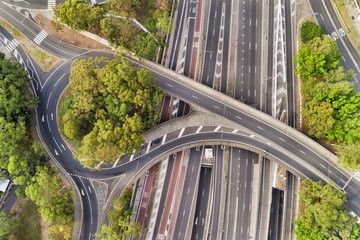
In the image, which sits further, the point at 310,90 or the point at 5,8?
the point at 5,8

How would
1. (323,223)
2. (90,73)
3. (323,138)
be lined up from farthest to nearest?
1. (323,138)
2. (90,73)
3. (323,223)

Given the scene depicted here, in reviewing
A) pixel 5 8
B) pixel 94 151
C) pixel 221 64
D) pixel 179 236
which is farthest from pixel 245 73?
pixel 5 8

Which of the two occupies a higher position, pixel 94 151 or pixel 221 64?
pixel 221 64

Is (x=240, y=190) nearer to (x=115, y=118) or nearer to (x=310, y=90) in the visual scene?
(x=310, y=90)

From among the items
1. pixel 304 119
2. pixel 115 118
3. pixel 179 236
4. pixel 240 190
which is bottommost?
pixel 179 236

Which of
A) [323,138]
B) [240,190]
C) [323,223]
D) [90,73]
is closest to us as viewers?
[323,223]

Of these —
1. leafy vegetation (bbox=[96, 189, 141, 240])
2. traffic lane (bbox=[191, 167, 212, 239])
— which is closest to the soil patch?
leafy vegetation (bbox=[96, 189, 141, 240])
